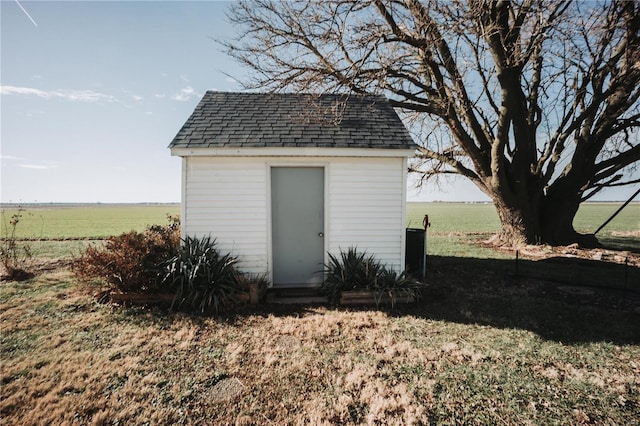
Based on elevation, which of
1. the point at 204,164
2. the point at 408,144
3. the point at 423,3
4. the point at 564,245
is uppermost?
the point at 423,3

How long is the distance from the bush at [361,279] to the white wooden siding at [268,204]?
0.93 ft

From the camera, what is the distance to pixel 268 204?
6363 mm

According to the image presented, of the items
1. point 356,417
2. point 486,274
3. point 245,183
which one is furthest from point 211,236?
point 486,274

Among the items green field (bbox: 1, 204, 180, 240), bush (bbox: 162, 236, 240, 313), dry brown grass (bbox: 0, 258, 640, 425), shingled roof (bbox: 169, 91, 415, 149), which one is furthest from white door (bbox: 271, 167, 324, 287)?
green field (bbox: 1, 204, 180, 240)

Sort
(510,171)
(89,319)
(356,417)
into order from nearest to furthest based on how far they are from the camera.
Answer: (356,417) → (89,319) → (510,171)

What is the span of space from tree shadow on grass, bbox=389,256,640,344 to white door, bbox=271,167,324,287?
7.14 ft

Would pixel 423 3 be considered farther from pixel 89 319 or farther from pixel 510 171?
pixel 89 319

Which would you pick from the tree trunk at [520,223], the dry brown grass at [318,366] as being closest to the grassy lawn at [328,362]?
the dry brown grass at [318,366]

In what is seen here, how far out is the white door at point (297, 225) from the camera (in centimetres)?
652

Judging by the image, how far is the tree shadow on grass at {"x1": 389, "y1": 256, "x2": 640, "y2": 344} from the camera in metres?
4.63

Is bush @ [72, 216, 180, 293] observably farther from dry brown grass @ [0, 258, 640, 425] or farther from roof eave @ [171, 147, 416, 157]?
roof eave @ [171, 147, 416, 157]

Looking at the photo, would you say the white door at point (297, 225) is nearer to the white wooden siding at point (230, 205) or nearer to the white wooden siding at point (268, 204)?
the white wooden siding at point (268, 204)

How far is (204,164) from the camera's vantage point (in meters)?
6.30

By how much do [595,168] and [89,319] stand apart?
15943mm
